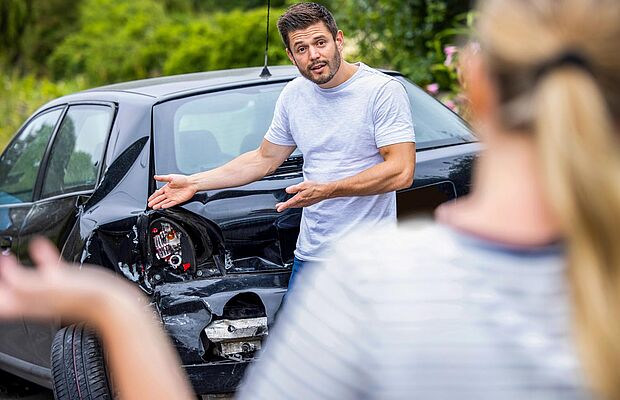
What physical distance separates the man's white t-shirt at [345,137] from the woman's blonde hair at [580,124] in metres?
2.87

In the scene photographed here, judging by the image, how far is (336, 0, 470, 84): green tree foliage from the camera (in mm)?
10945

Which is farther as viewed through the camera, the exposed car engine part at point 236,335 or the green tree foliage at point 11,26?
the green tree foliage at point 11,26

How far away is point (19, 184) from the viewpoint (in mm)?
6305

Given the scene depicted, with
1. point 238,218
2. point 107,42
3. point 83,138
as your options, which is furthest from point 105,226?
point 107,42

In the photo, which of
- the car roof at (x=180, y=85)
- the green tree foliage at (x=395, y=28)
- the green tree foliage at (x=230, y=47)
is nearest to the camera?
the car roof at (x=180, y=85)

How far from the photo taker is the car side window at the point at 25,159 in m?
6.17

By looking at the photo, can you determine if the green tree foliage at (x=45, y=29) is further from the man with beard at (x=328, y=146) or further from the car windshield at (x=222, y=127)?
the man with beard at (x=328, y=146)

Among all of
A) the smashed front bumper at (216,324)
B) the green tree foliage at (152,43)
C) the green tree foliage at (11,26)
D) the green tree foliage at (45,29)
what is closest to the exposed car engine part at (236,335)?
the smashed front bumper at (216,324)

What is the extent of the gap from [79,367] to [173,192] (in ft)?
2.68

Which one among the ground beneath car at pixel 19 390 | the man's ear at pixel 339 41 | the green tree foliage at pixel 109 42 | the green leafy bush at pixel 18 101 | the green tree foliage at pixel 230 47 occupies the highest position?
the man's ear at pixel 339 41

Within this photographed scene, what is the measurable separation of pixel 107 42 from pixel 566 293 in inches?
895

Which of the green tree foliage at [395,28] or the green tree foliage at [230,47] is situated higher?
the green tree foliage at [395,28]

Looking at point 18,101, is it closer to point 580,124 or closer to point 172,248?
point 172,248

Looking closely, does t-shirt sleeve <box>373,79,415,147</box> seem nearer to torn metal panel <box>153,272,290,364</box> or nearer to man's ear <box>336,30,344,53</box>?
man's ear <box>336,30,344,53</box>
